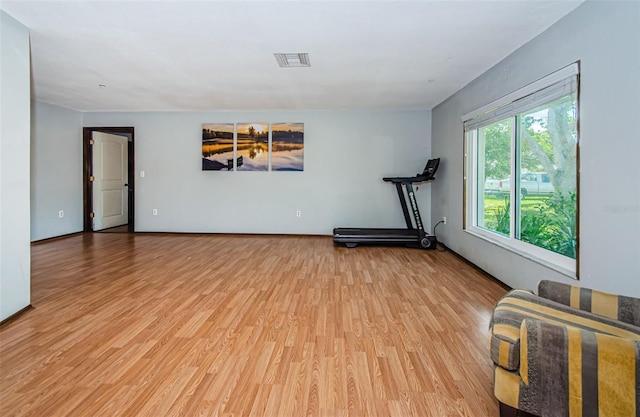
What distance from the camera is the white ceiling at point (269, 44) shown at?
2.55 metres

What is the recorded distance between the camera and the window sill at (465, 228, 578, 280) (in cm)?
260

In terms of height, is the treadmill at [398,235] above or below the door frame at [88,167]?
below

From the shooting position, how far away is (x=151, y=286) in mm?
3441

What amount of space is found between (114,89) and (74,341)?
3884 millimetres

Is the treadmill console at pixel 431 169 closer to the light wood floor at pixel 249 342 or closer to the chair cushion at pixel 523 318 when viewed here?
the light wood floor at pixel 249 342

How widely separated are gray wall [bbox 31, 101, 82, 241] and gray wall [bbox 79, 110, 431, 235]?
482mm

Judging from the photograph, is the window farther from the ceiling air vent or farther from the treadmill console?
the ceiling air vent

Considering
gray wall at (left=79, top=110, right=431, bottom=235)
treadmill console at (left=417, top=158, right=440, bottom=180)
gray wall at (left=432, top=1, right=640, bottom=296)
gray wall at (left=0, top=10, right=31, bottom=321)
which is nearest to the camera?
gray wall at (left=432, top=1, right=640, bottom=296)

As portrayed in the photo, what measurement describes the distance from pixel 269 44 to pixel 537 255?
10.1 feet

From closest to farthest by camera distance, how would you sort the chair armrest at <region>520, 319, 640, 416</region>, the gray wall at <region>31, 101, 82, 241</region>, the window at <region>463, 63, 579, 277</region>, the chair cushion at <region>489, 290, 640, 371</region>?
1. the chair armrest at <region>520, 319, 640, 416</region>
2. the chair cushion at <region>489, 290, 640, 371</region>
3. the window at <region>463, 63, 579, 277</region>
4. the gray wall at <region>31, 101, 82, 241</region>

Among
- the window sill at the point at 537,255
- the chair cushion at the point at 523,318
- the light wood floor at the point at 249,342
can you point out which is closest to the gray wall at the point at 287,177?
the light wood floor at the point at 249,342

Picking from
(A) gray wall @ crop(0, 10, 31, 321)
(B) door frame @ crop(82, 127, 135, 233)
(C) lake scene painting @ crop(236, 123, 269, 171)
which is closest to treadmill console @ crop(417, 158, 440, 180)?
(C) lake scene painting @ crop(236, 123, 269, 171)

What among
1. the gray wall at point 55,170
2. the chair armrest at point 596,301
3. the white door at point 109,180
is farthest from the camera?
the white door at point 109,180

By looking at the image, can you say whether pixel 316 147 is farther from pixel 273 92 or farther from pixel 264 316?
pixel 264 316
